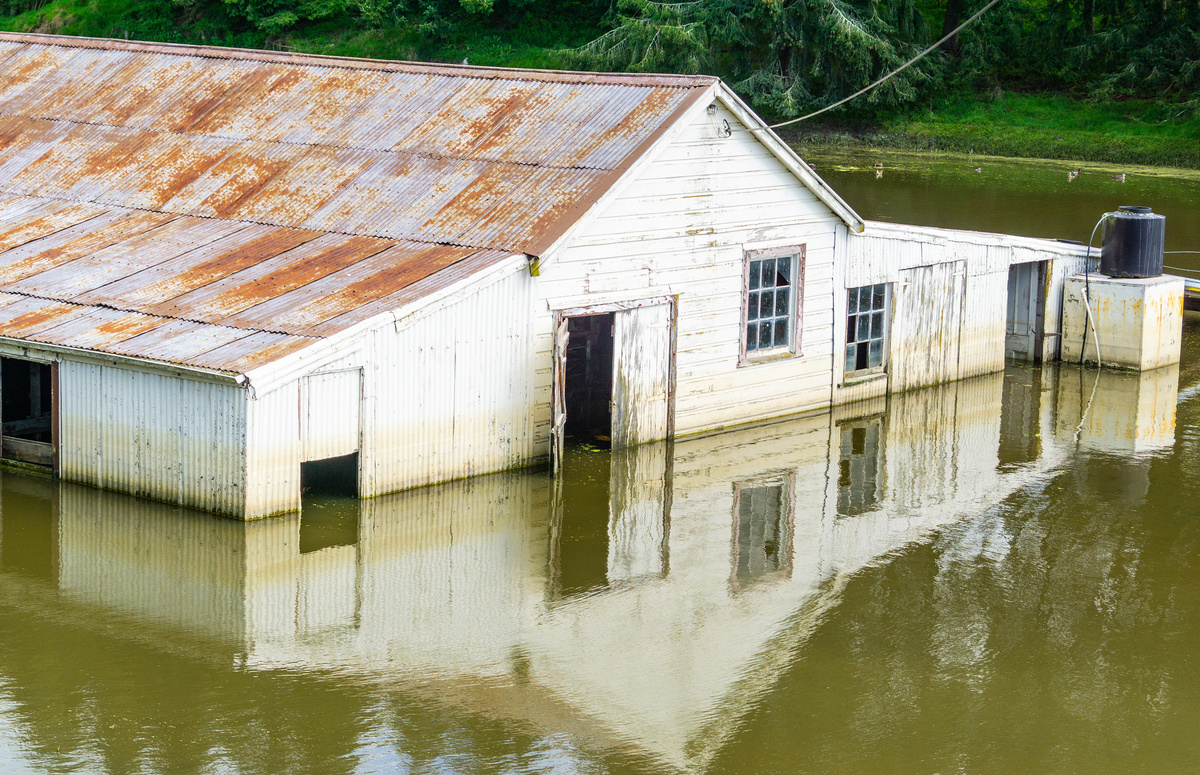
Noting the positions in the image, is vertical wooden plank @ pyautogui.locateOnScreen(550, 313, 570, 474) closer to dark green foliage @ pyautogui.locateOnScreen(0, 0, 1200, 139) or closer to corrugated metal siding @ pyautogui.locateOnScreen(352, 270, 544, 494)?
corrugated metal siding @ pyautogui.locateOnScreen(352, 270, 544, 494)

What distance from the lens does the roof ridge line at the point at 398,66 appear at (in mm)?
16953

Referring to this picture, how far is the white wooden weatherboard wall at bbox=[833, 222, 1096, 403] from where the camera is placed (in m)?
18.6

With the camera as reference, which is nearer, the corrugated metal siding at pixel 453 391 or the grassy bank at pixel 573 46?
the corrugated metal siding at pixel 453 391

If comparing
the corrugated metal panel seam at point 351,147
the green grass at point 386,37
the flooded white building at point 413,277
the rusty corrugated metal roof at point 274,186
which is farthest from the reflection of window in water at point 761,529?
the green grass at point 386,37

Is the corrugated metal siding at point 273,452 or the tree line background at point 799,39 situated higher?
the tree line background at point 799,39

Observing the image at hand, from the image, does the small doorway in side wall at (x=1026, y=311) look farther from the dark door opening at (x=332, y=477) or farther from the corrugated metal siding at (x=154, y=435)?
the corrugated metal siding at (x=154, y=435)

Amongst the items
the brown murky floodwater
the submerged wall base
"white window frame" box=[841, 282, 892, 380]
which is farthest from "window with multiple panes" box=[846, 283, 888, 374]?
the submerged wall base

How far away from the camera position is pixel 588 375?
17.6 m

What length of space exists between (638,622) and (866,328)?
836cm

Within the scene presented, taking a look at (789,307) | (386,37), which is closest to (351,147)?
(789,307)

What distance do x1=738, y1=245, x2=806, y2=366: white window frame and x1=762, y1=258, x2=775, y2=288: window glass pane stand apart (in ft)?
0.41

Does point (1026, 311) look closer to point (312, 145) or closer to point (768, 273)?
point (768, 273)

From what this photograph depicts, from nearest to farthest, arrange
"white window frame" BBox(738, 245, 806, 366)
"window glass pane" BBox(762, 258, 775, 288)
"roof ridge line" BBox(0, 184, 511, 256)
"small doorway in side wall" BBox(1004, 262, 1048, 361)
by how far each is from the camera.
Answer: "roof ridge line" BBox(0, 184, 511, 256)
"white window frame" BBox(738, 245, 806, 366)
"window glass pane" BBox(762, 258, 775, 288)
"small doorway in side wall" BBox(1004, 262, 1048, 361)

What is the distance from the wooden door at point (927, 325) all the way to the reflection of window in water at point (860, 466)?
135cm
